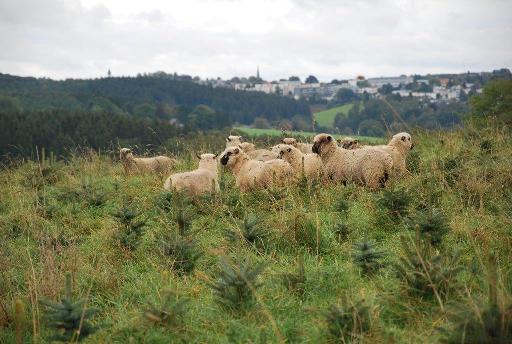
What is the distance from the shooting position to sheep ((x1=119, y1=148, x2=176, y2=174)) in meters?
13.5

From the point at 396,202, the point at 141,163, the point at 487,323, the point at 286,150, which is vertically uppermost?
the point at 286,150

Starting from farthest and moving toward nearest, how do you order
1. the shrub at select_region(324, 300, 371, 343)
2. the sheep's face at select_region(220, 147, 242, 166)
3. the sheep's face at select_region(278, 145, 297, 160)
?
the sheep's face at select_region(220, 147, 242, 166) < the sheep's face at select_region(278, 145, 297, 160) < the shrub at select_region(324, 300, 371, 343)

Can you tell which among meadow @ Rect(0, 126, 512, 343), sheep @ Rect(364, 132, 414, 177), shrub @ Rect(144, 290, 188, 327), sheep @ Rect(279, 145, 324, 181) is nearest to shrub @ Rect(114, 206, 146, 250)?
meadow @ Rect(0, 126, 512, 343)

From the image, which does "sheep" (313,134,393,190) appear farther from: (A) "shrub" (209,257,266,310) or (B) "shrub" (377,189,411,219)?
(A) "shrub" (209,257,266,310)

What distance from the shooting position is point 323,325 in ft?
11.3

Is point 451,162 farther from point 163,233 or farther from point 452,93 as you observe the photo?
point 452,93

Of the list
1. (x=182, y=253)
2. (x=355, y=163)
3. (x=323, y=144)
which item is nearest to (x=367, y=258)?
(x=182, y=253)

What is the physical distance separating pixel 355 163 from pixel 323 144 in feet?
3.60

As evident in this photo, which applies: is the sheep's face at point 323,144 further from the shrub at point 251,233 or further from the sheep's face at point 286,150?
the shrub at point 251,233

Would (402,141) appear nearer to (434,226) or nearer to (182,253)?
(434,226)

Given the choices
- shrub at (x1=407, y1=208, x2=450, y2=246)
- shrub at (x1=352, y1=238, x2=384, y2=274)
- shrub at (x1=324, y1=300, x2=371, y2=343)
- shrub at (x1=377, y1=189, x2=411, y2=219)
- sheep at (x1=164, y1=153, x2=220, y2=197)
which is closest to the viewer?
shrub at (x1=324, y1=300, x2=371, y2=343)

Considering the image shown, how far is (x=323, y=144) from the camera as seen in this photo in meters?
9.91

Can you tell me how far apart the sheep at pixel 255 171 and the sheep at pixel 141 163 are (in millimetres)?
3598

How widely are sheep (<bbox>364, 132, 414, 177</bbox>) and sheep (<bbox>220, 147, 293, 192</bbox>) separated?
82.9 inches
